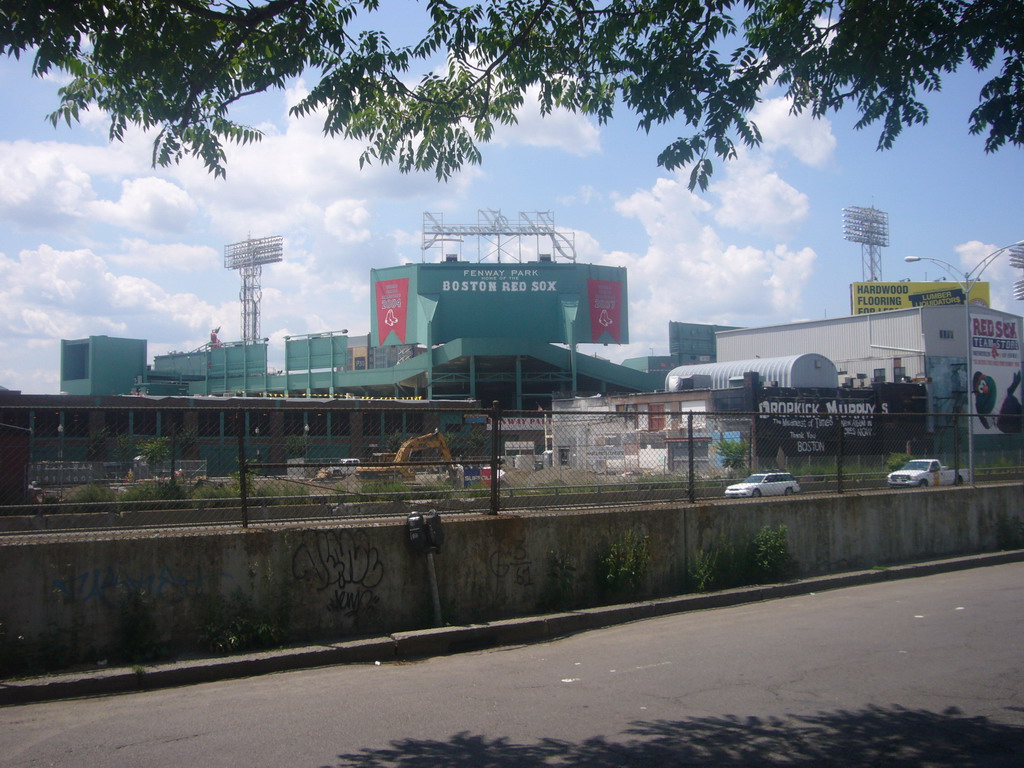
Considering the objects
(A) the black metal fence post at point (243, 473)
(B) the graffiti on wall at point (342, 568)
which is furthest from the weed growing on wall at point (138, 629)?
(B) the graffiti on wall at point (342, 568)

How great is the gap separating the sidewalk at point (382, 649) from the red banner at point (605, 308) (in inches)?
2492

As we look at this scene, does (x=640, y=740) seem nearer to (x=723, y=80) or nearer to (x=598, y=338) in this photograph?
(x=723, y=80)

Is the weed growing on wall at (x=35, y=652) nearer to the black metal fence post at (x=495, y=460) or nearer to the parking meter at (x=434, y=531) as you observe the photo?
the parking meter at (x=434, y=531)

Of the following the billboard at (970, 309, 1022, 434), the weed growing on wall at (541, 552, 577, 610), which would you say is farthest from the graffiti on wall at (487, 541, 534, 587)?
the billboard at (970, 309, 1022, 434)

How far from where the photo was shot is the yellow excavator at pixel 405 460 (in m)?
10.3

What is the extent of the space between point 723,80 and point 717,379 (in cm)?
4799

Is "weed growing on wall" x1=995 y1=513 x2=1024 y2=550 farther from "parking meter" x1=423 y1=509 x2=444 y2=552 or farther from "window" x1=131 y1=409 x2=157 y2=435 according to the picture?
"window" x1=131 y1=409 x2=157 y2=435

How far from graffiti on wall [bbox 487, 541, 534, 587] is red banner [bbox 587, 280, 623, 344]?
65231 mm

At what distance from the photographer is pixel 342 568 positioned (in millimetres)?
9297

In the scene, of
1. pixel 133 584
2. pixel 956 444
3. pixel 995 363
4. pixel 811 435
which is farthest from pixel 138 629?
pixel 995 363

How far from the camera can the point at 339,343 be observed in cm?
7700

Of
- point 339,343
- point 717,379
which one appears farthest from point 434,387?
point 717,379

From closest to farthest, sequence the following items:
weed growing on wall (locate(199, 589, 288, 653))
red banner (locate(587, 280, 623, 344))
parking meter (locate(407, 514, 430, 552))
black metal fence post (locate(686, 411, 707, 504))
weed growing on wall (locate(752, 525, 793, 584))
Answer: weed growing on wall (locate(199, 589, 288, 653))
parking meter (locate(407, 514, 430, 552))
black metal fence post (locate(686, 411, 707, 504))
weed growing on wall (locate(752, 525, 793, 584))
red banner (locate(587, 280, 623, 344))

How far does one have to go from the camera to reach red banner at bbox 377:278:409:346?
7456 cm
